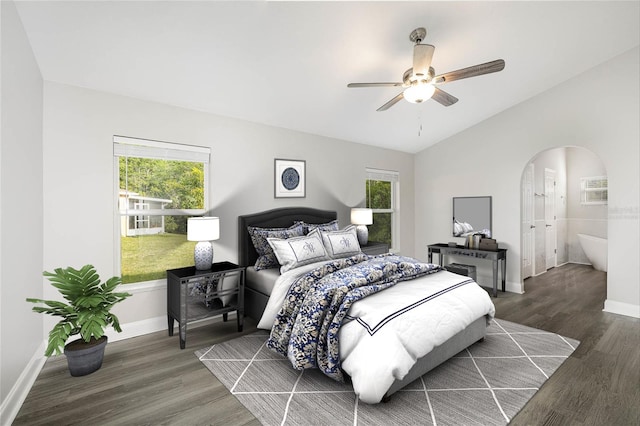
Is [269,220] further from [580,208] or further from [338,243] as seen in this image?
[580,208]

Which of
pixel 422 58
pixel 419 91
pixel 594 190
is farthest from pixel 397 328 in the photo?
pixel 594 190

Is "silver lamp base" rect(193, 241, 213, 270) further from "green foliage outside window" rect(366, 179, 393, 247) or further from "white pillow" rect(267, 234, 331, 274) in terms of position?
"green foliage outside window" rect(366, 179, 393, 247)

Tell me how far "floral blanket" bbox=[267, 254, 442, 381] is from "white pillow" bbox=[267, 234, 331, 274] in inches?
20.0

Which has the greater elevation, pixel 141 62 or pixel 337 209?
pixel 141 62

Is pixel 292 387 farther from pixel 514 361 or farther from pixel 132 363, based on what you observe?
pixel 514 361

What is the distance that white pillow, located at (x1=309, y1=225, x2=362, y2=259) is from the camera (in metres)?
3.74

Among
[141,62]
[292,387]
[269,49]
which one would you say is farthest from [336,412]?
[141,62]

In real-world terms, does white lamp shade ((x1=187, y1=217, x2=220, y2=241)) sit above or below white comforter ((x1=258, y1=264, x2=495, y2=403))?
above

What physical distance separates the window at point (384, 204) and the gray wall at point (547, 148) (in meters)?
0.56

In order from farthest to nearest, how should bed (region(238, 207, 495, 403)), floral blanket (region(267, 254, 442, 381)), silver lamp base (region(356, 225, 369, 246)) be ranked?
silver lamp base (region(356, 225, 369, 246))
floral blanket (region(267, 254, 442, 381))
bed (region(238, 207, 495, 403))

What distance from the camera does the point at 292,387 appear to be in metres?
2.27

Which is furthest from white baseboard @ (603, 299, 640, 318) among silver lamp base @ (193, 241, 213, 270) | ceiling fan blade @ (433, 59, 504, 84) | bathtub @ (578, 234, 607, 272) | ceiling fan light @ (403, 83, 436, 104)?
silver lamp base @ (193, 241, 213, 270)

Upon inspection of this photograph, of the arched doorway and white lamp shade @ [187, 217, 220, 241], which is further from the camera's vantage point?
the arched doorway

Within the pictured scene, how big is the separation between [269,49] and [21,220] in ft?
7.57
